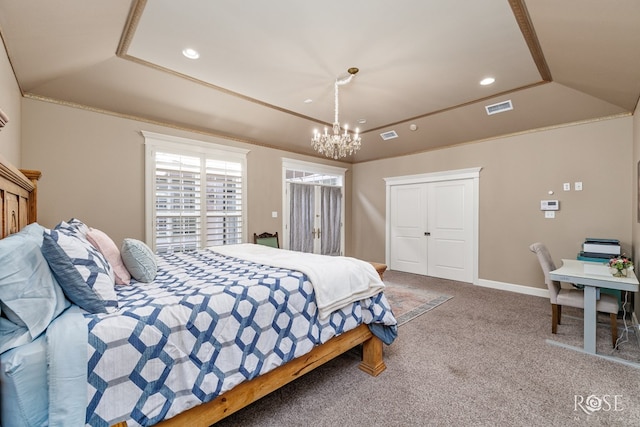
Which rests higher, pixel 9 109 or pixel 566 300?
pixel 9 109

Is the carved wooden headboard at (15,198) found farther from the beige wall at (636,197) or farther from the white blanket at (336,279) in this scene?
the beige wall at (636,197)

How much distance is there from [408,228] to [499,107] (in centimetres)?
282

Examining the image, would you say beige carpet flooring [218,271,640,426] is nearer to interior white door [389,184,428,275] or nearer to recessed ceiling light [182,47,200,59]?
interior white door [389,184,428,275]

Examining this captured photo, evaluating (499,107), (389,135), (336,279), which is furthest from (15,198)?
(499,107)

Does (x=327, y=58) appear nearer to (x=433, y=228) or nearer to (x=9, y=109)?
(x=9, y=109)

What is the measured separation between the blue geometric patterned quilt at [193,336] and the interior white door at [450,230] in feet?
12.9

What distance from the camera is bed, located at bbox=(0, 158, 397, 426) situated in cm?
107

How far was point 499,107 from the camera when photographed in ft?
13.5

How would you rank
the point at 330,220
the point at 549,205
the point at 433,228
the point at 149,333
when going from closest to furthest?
the point at 149,333 → the point at 549,205 → the point at 433,228 → the point at 330,220

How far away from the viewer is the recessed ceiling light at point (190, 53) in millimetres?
2768

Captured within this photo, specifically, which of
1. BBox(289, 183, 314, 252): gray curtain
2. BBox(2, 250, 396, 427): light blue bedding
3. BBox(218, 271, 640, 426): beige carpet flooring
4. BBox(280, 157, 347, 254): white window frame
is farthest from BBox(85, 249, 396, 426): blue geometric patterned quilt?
BBox(289, 183, 314, 252): gray curtain

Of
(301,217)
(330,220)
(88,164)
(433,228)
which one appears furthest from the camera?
(330,220)

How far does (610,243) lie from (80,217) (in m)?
6.77

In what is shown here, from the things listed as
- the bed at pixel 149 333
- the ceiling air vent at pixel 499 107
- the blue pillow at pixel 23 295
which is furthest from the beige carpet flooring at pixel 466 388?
the ceiling air vent at pixel 499 107
